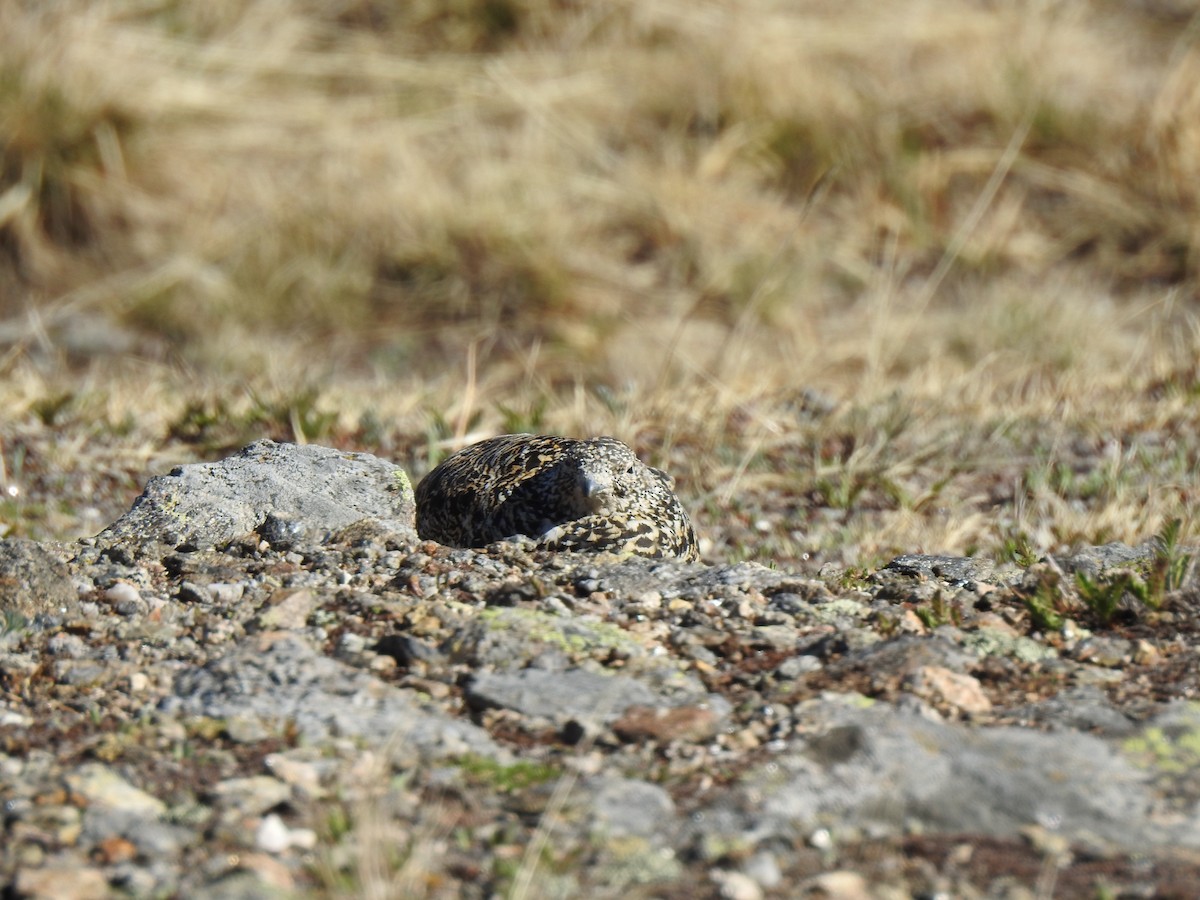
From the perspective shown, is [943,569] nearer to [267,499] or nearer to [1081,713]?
[1081,713]

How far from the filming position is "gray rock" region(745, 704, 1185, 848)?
191cm

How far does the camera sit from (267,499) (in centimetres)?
296

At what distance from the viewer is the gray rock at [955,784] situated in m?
1.91

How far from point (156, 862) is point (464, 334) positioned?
227 inches

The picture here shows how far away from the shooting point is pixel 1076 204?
8.14 metres

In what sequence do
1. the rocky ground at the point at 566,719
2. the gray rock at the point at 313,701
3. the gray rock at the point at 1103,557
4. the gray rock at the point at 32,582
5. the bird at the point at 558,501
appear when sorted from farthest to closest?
the bird at the point at 558,501
the gray rock at the point at 1103,557
the gray rock at the point at 32,582
the gray rock at the point at 313,701
the rocky ground at the point at 566,719

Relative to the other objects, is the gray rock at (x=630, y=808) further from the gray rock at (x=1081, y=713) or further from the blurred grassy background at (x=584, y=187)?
the blurred grassy background at (x=584, y=187)

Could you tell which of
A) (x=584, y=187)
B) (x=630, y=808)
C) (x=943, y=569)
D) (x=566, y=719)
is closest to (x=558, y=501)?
(x=943, y=569)

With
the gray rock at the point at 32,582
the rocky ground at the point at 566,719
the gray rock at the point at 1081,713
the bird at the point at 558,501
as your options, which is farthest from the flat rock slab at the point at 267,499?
the gray rock at the point at 1081,713

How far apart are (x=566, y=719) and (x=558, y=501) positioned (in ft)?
3.01

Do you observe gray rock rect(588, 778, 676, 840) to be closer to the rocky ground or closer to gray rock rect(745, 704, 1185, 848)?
the rocky ground

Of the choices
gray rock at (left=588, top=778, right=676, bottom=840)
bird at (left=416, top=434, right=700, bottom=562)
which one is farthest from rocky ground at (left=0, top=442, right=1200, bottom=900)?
bird at (left=416, top=434, right=700, bottom=562)

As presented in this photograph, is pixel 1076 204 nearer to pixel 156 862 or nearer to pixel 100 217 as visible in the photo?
pixel 100 217

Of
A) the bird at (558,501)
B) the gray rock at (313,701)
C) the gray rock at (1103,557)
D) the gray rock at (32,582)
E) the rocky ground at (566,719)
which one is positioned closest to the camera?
the rocky ground at (566,719)
